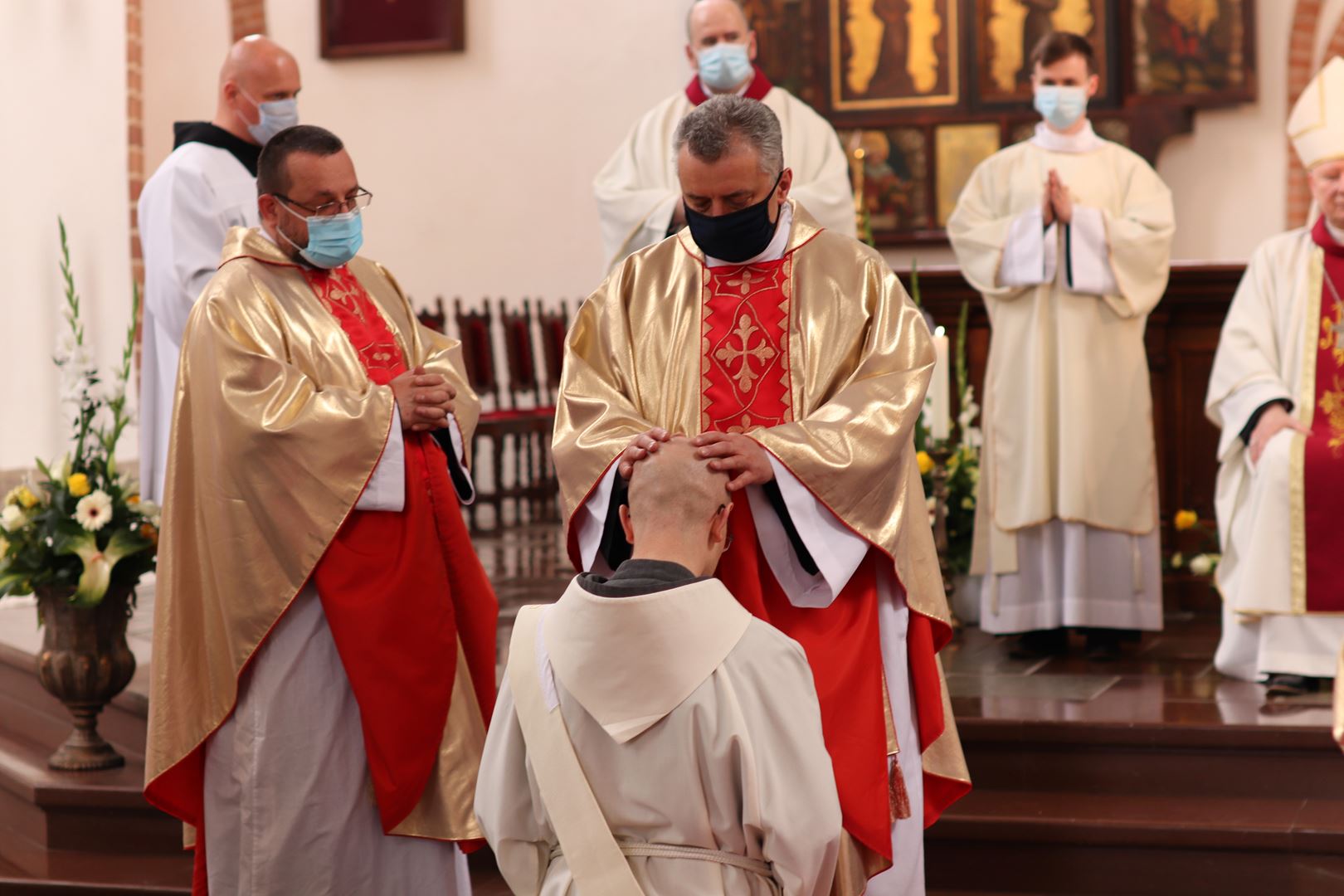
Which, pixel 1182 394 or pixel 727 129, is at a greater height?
pixel 727 129

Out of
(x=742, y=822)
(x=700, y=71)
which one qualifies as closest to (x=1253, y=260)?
(x=700, y=71)

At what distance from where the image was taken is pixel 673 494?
237cm

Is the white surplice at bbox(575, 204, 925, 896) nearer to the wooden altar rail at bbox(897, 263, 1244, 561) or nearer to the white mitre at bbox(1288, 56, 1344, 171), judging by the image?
the white mitre at bbox(1288, 56, 1344, 171)

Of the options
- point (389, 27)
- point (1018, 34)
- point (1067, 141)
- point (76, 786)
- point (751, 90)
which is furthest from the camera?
point (389, 27)

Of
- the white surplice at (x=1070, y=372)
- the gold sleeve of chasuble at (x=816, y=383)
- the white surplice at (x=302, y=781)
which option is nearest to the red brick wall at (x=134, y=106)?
the white surplice at (x=1070, y=372)

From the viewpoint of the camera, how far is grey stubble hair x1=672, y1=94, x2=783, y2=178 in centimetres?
286

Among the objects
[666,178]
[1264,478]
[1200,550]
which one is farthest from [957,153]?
[1264,478]

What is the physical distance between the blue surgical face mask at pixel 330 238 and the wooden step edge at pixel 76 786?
184 centimetres

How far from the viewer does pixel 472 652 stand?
358cm

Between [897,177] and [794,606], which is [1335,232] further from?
[897,177]

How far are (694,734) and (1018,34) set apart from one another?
7.63 meters

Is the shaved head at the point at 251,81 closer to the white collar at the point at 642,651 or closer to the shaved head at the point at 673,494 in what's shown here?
the shaved head at the point at 673,494

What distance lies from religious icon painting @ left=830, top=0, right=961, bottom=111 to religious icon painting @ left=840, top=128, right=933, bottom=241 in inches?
6.6

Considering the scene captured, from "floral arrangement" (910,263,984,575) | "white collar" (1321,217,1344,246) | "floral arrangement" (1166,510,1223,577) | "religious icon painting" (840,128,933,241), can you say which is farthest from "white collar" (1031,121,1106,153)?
"religious icon painting" (840,128,933,241)
